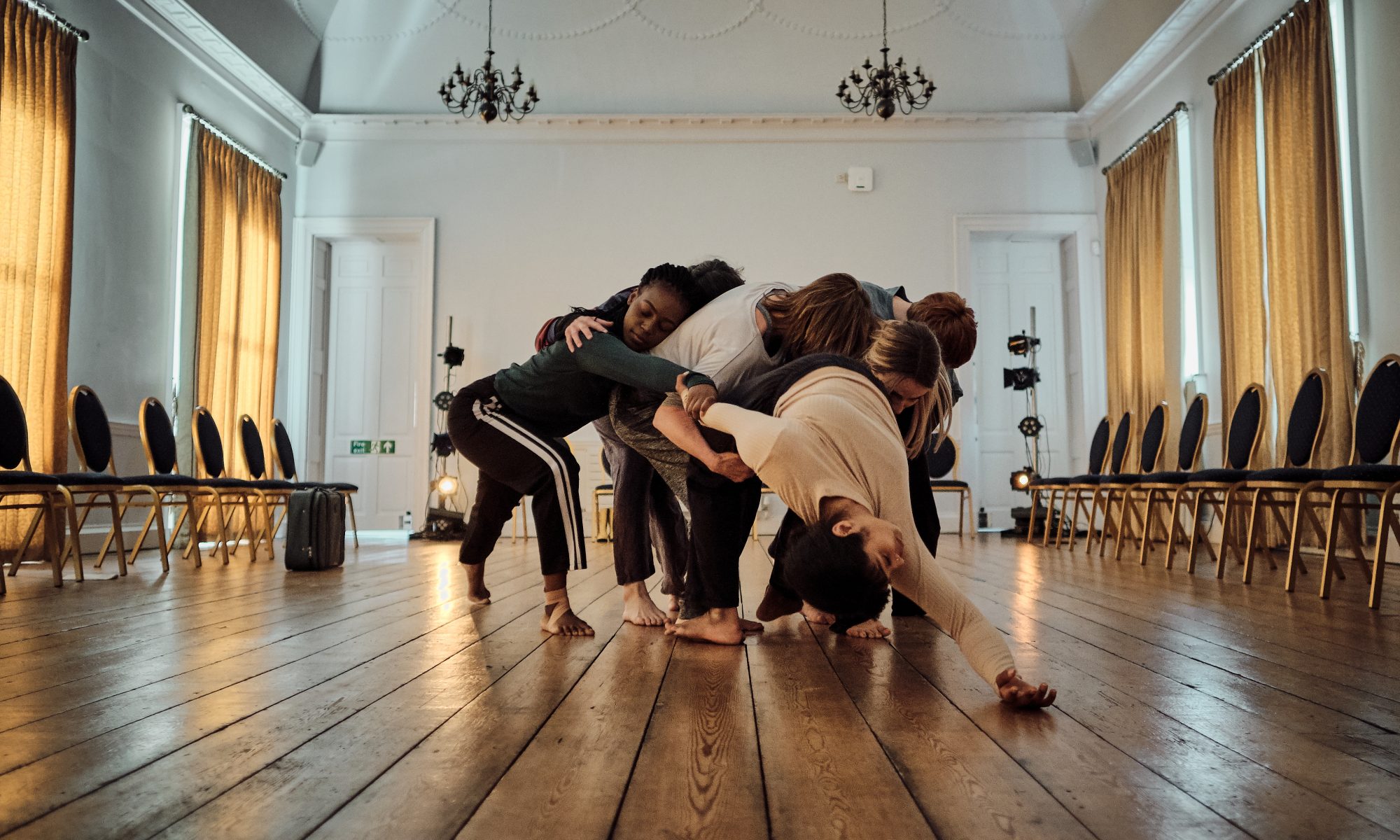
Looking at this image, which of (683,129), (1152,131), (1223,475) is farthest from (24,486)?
(1152,131)

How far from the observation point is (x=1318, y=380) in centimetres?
411

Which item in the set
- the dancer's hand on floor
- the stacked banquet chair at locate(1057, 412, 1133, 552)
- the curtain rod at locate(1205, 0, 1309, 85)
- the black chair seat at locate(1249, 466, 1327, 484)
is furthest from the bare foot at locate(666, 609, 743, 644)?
the curtain rod at locate(1205, 0, 1309, 85)

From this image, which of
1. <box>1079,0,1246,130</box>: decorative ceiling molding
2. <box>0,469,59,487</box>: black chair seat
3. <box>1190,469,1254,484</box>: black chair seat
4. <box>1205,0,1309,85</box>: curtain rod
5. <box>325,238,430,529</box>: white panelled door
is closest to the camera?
<box>0,469,59,487</box>: black chair seat

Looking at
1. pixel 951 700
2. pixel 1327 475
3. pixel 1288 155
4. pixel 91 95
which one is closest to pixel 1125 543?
pixel 1288 155

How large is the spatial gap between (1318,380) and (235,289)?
22.9ft

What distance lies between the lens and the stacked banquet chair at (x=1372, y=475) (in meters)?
3.05

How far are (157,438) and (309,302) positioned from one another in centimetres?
360

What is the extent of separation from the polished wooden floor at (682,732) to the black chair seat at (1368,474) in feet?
2.09

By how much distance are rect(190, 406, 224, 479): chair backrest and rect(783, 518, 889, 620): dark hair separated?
192 inches

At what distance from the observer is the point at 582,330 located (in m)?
2.14

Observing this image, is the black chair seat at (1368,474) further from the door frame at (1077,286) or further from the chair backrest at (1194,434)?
the door frame at (1077,286)

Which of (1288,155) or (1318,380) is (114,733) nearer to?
(1318,380)

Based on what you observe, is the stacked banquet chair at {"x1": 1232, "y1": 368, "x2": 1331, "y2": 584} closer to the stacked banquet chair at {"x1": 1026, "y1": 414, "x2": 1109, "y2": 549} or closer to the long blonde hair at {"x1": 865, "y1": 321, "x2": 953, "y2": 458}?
the stacked banquet chair at {"x1": 1026, "y1": 414, "x2": 1109, "y2": 549}

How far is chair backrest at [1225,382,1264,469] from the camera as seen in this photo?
455 cm
